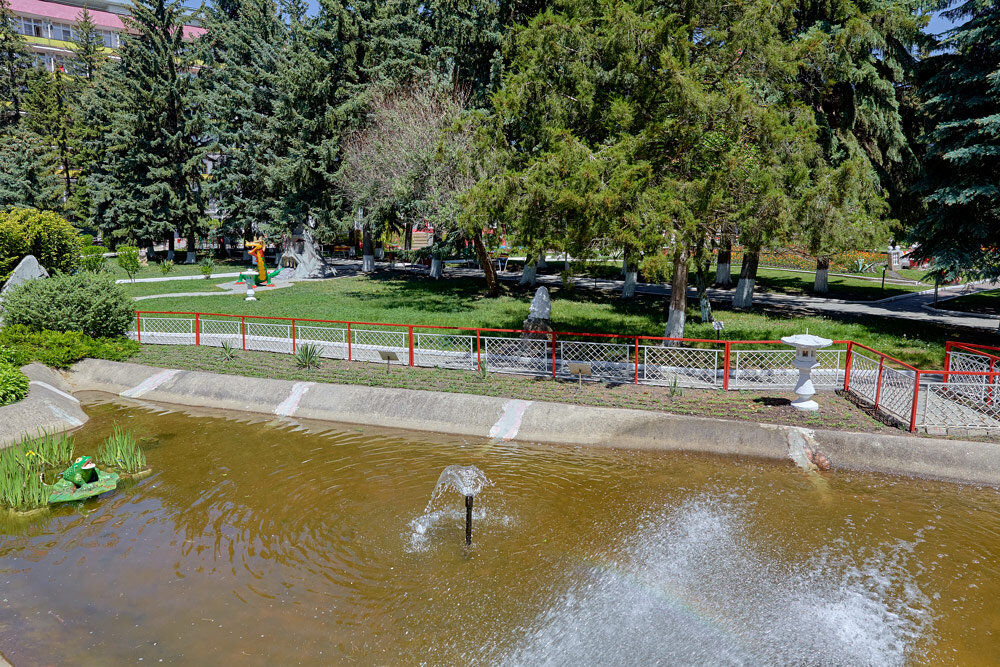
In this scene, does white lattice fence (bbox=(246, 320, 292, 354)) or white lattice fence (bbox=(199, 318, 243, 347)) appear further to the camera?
white lattice fence (bbox=(199, 318, 243, 347))

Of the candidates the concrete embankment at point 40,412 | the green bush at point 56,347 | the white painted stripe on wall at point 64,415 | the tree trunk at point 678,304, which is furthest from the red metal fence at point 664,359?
the white painted stripe on wall at point 64,415

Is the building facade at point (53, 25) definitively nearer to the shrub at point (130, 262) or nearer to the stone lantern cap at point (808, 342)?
the shrub at point (130, 262)

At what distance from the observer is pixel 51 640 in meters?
7.17

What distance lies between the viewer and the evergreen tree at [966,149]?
59.5 ft

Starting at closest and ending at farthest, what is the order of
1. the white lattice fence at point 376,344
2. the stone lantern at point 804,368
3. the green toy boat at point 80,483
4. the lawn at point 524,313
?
the green toy boat at point 80,483
the stone lantern at point 804,368
the white lattice fence at point 376,344
the lawn at point 524,313

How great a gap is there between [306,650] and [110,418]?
10915 mm

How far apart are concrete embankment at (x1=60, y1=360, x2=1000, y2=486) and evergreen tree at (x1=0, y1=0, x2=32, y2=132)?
47.0 m

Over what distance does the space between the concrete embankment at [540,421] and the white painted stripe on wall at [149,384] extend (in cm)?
3

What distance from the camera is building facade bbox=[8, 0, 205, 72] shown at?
63656 mm

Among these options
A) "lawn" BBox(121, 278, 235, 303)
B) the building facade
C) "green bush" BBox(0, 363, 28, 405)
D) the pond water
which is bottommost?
the pond water

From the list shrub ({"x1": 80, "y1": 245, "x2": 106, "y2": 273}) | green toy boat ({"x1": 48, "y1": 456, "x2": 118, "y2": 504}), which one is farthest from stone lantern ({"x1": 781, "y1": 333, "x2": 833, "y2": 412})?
shrub ({"x1": 80, "y1": 245, "x2": 106, "y2": 273})

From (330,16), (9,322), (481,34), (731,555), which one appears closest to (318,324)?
(9,322)

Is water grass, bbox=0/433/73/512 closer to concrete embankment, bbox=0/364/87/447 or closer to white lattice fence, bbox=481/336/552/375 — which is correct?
concrete embankment, bbox=0/364/87/447

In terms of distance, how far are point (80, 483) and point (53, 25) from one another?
76.0 meters
